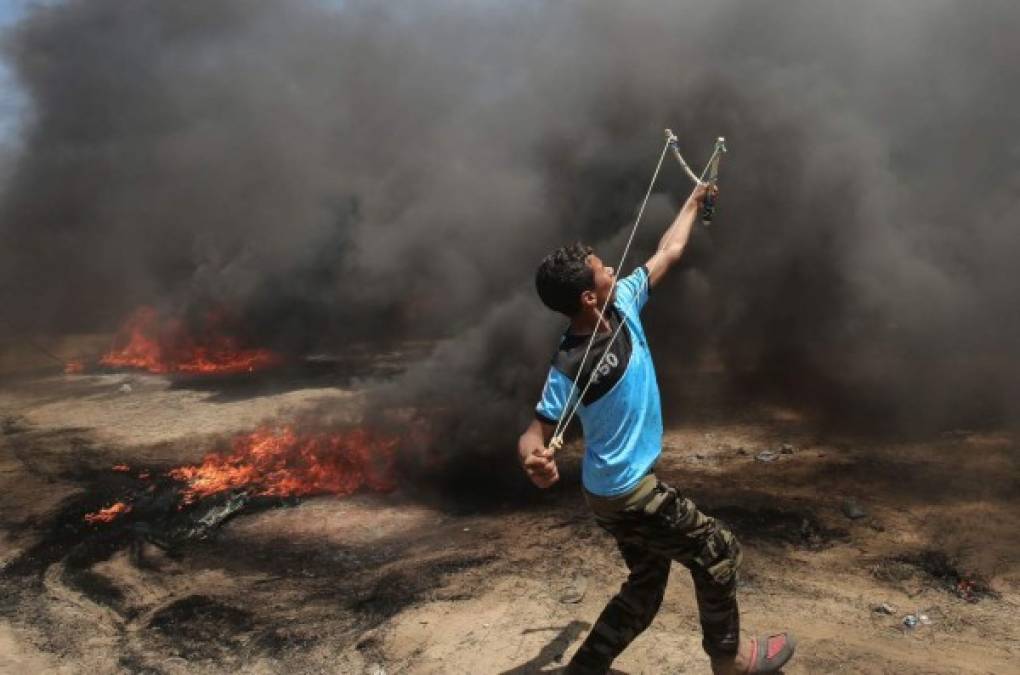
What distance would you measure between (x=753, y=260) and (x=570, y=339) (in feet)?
24.7

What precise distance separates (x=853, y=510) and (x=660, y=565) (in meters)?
2.49

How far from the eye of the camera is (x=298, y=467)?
6707mm

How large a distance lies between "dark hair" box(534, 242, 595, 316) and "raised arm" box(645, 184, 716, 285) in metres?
0.62

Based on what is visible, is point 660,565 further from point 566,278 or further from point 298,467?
point 298,467

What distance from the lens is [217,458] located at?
7.16 m

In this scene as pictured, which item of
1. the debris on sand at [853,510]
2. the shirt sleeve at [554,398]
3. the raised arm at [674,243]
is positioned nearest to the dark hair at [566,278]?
the shirt sleeve at [554,398]

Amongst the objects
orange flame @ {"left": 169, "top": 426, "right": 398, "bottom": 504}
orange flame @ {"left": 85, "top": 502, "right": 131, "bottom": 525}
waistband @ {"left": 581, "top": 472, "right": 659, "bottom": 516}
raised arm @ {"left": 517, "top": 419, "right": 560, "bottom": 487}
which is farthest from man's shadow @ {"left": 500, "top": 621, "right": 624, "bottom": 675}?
orange flame @ {"left": 85, "top": 502, "right": 131, "bottom": 525}

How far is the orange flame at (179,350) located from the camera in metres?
11.9

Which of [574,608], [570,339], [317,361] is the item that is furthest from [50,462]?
[570,339]

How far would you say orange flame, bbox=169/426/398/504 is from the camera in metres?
6.27

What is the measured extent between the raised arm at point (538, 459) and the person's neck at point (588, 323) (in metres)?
0.40

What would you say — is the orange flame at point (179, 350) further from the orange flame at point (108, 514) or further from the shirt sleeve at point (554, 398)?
the shirt sleeve at point (554, 398)

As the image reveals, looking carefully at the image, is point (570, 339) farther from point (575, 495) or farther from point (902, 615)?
point (575, 495)

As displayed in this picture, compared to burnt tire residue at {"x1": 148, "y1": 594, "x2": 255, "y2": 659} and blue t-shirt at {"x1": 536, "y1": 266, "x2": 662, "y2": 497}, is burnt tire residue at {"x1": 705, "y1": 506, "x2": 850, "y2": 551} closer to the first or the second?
blue t-shirt at {"x1": 536, "y1": 266, "x2": 662, "y2": 497}
